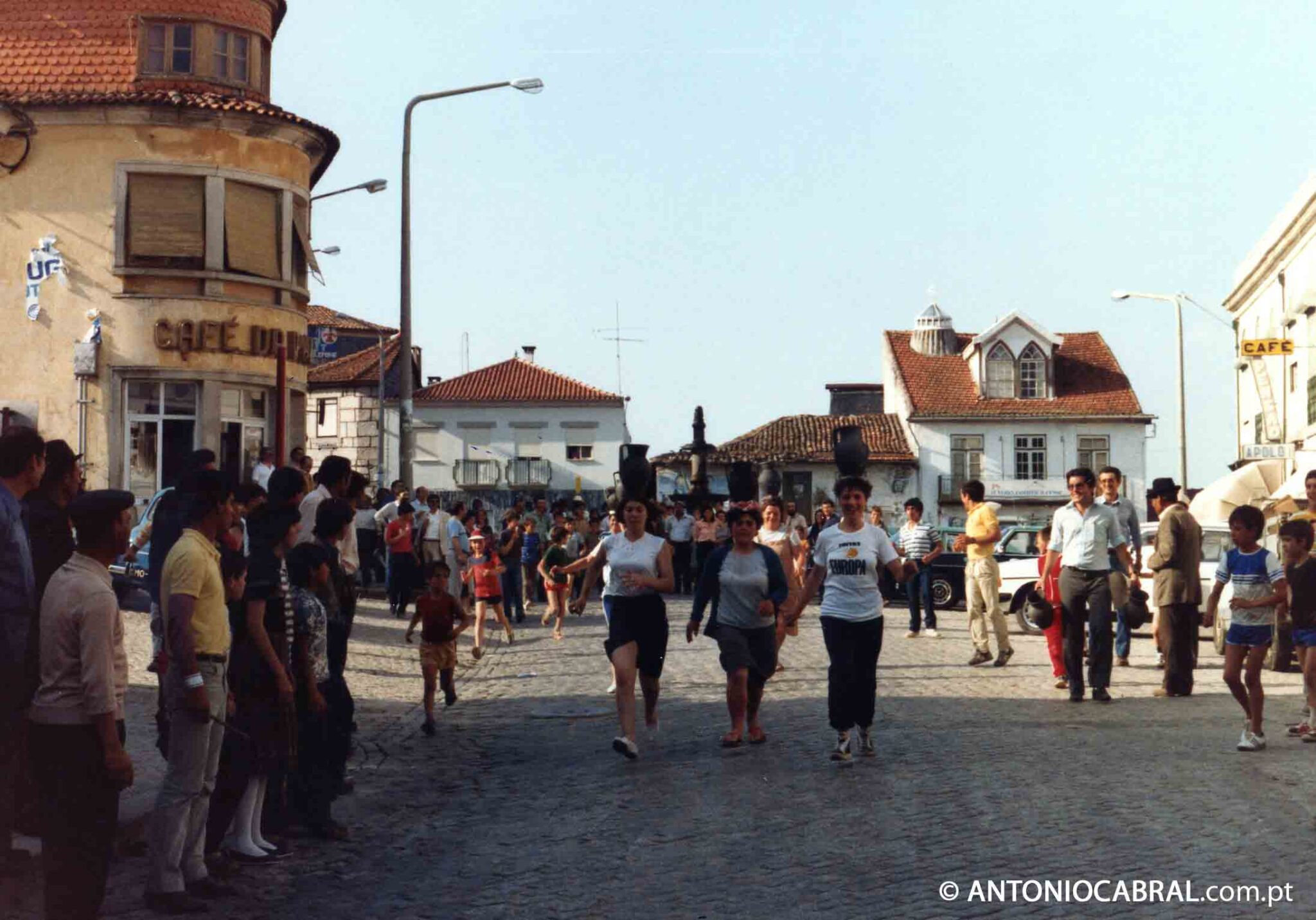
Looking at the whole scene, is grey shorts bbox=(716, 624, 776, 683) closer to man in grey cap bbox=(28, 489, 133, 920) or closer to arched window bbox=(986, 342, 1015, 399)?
man in grey cap bbox=(28, 489, 133, 920)

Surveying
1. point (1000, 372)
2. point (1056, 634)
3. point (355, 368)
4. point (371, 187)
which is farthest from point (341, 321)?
point (1056, 634)

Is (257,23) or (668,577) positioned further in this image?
(257,23)

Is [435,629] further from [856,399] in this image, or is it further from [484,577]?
[856,399]

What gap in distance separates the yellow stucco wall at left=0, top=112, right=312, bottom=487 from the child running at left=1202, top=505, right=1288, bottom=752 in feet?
74.0

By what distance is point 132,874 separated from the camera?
338 inches

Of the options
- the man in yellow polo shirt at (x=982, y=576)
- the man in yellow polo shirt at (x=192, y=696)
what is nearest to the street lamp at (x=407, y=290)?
the man in yellow polo shirt at (x=982, y=576)

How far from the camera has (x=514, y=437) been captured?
8494 centimetres

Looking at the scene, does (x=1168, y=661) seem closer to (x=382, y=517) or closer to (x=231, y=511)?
(x=231, y=511)

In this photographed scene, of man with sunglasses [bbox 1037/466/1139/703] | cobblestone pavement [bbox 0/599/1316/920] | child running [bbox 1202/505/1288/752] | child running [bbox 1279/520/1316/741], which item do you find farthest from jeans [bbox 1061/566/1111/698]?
child running [bbox 1279/520/1316/741]

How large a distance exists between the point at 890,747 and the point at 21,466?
6890 mm

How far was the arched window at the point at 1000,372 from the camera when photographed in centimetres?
7606

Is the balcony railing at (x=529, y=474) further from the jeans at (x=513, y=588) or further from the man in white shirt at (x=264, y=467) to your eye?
the man in white shirt at (x=264, y=467)

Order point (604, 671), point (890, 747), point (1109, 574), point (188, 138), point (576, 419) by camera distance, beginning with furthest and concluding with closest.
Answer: point (576, 419) → point (188, 138) → point (604, 671) → point (1109, 574) → point (890, 747)

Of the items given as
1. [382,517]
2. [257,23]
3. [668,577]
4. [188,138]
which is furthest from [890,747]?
[257,23]
